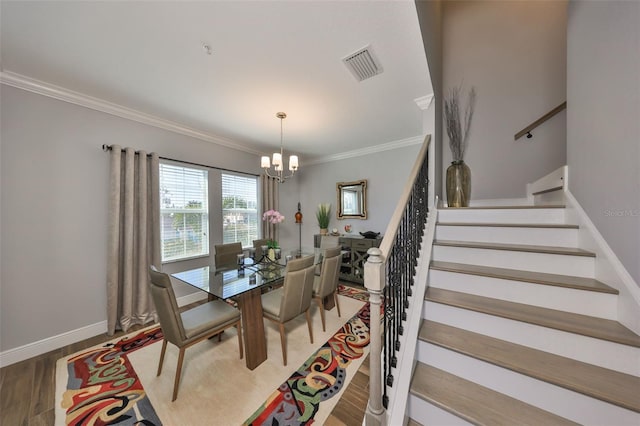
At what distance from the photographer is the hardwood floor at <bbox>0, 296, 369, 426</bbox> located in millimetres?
1369

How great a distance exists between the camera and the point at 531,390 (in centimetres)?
99

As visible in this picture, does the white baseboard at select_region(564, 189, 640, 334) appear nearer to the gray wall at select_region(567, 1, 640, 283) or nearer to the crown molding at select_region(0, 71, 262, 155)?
the gray wall at select_region(567, 1, 640, 283)

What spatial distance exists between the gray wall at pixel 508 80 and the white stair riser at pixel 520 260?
4.70ft

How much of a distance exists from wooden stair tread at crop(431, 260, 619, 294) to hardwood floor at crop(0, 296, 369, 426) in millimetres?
1087

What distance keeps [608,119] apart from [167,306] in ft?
10.00

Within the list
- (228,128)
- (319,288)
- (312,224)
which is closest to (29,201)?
(228,128)

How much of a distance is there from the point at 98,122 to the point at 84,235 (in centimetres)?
130

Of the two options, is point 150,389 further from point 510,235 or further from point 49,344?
point 510,235

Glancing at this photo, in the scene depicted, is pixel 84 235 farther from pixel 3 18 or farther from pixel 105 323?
pixel 3 18

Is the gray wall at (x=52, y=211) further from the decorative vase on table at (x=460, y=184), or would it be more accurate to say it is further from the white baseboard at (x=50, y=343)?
the decorative vase on table at (x=460, y=184)

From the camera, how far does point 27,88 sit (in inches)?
79.1

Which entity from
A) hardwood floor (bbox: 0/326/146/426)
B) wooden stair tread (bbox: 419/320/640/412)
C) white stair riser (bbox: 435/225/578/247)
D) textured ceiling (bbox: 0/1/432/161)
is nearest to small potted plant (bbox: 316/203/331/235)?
textured ceiling (bbox: 0/1/432/161)

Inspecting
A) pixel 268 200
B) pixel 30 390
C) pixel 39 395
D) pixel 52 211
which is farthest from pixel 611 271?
pixel 52 211

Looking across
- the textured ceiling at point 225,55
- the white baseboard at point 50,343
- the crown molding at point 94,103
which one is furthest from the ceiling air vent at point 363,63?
the white baseboard at point 50,343
